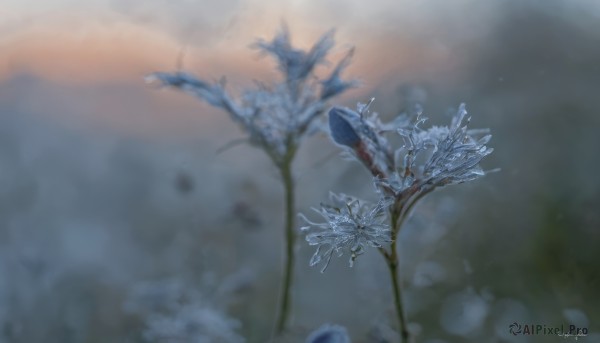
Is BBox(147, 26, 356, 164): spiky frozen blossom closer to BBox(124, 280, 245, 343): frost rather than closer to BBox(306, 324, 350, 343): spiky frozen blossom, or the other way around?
BBox(306, 324, 350, 343): spiky frozen blossom

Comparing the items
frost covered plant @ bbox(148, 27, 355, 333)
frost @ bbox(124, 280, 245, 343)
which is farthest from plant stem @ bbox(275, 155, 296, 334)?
frost @ bbox(124, 280, 245, 343)

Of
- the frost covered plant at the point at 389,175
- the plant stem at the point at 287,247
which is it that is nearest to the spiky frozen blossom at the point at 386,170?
the frost covered plant at the point at 389,175

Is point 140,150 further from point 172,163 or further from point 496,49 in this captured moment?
point 496,49

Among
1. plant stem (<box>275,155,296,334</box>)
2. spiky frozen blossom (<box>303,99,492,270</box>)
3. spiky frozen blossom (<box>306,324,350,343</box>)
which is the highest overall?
plant stem (<box>275,155,296,334</box>)

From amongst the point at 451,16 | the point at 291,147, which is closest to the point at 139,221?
the point at 451,16

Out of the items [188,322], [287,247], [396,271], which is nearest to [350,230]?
[396,271]

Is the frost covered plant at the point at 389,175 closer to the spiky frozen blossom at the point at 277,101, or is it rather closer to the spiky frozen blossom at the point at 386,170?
the spiky frozen blossom at the point at 386,170

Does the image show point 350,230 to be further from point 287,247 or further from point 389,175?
point 287,247
